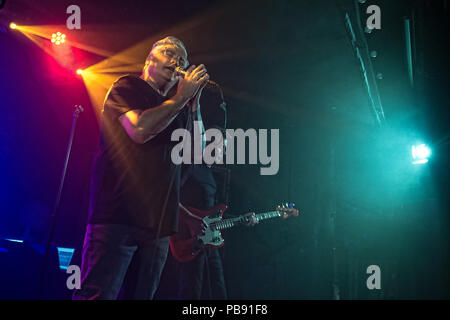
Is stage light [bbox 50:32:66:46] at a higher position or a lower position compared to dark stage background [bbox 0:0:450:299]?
higher

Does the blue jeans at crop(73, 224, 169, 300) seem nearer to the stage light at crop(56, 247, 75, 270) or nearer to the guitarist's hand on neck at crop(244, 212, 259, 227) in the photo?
the guitarist's hand on neck at crop(244, 212, 259, 227)

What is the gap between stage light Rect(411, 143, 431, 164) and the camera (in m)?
4.88

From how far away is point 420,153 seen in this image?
16.6 ft

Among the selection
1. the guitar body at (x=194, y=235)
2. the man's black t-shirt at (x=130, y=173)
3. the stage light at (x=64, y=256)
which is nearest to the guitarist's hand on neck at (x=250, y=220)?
the guitar body at (x=194, y=235)

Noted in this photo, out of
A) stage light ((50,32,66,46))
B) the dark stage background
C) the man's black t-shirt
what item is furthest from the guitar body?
stage light ((50,32,66,46))

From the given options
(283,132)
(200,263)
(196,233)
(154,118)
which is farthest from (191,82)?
(283,132)

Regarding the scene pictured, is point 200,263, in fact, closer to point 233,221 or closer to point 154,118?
point 233,221

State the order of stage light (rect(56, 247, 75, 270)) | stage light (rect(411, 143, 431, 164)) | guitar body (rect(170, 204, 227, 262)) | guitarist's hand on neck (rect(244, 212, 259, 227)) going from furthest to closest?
stage light (rect(411, 143, 431, 164)), guitarist's hand on neck (rect(244, 212, 259, 227)), stage light (rect(56, 247, 75, 270)), guitar body (rect(170, 204, 227, 262))

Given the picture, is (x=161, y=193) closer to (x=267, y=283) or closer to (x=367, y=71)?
(x=267, y=283)

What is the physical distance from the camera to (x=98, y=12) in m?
3.56

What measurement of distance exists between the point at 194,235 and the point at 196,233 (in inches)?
1.2

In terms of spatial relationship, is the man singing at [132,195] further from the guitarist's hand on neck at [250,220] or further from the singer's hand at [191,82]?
the guitarist's hand on neck at [250,220]

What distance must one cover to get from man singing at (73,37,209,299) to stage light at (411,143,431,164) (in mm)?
4873

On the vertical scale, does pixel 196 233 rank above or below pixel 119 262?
above
